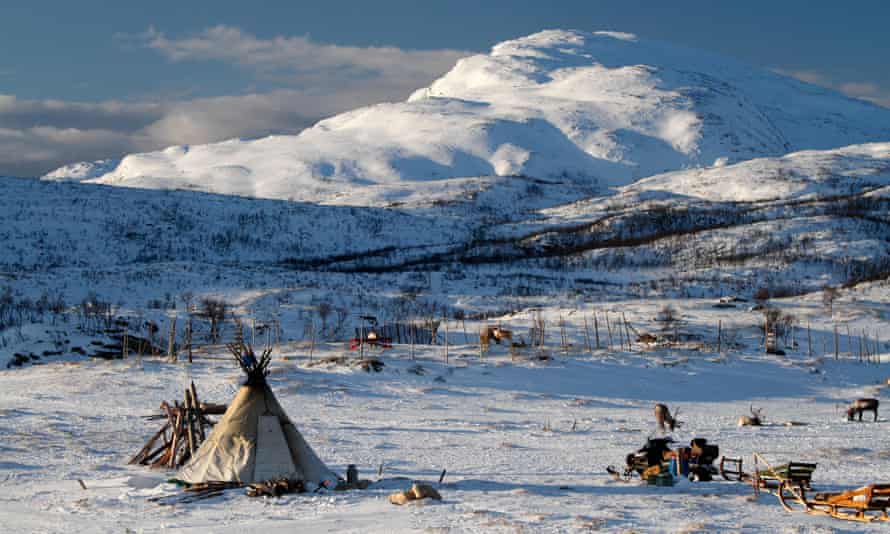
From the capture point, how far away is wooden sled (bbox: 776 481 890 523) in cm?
1209

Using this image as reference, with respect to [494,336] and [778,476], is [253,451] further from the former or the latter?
[494,336]

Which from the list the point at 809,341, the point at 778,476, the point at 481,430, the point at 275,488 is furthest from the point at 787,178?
the point at 275,488

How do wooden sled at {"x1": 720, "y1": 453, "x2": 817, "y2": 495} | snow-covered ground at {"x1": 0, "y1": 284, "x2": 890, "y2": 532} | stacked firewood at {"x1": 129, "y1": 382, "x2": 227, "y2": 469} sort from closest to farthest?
snow-covered ground at {"x1": 0, "y1": 284, "x2": 890, "y2": 532}
wooden sled at {"x1": 720, "y1": 453, "x2": 817, "y2": 495}
stacked firewood at {"x1": 129, "y1": 382, "x2": 227, "y2": 469}

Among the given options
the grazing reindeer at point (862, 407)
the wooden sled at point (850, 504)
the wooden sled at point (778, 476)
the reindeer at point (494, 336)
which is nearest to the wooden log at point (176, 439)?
the wooden sled at point (778, 476)

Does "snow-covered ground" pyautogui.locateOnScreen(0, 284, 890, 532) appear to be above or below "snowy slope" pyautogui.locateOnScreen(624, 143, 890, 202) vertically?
below

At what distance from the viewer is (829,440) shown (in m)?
21.2

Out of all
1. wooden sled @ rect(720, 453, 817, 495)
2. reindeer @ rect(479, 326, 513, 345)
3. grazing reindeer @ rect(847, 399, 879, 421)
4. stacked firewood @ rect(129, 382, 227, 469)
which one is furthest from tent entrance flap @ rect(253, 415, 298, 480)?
reindeer @ rect(479, 326, 513, 345)

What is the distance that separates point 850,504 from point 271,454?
8883mm

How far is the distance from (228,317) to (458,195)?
126m

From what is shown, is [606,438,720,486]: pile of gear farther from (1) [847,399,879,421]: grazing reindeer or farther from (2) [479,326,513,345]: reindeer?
(2) [479,326,513,345]: reindeer

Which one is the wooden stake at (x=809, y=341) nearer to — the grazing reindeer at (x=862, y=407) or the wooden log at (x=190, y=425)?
the grazing reindeer at (x=862, y=407)

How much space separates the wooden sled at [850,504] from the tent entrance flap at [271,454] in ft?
25.6

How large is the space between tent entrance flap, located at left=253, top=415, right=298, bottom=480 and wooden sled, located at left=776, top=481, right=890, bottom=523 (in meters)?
7.80

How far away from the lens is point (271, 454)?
15164 millimetres
